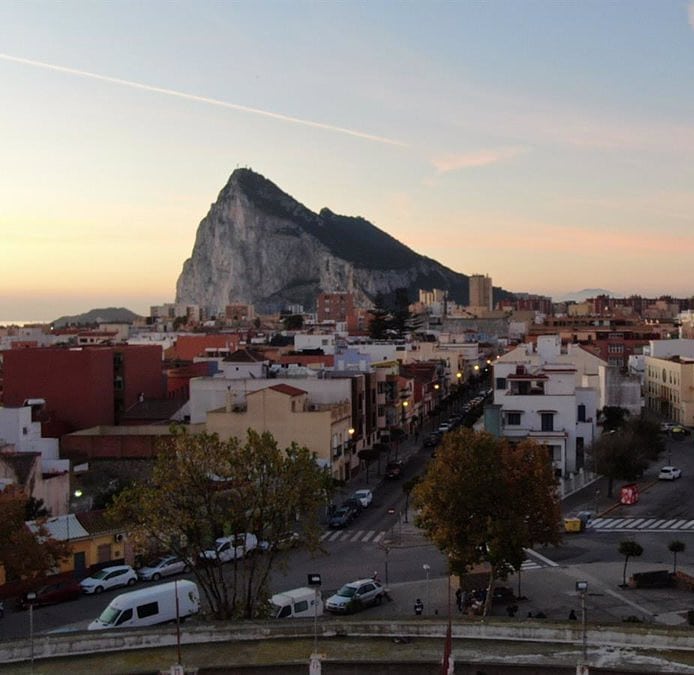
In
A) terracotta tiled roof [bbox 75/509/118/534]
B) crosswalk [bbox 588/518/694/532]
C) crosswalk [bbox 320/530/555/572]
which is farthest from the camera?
crosswalk [bbox 588/518/694/532]

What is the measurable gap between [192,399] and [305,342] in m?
49.6

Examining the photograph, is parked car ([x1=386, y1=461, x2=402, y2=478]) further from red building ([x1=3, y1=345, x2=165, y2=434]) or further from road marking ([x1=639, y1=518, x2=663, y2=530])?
red building ([x1=3, y1=345, x2=165, y2=434])

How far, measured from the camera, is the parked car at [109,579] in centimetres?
3031

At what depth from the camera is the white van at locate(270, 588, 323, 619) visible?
25.0m

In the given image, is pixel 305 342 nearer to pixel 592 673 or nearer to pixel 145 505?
pixel 145 505

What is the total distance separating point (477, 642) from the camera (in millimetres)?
17234

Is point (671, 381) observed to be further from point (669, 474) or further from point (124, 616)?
point (124, 616)

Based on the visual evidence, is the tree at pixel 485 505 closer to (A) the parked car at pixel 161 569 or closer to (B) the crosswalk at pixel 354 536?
(B) the crosswalk at pixel 354 536

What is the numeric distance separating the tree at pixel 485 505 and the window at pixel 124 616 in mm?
8705

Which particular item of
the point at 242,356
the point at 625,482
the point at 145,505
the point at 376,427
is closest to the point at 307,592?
the point at 145,505

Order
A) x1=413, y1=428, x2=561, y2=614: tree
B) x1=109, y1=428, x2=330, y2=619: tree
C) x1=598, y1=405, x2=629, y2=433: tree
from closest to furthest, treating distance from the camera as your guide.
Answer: x1=109, y1=428, x2=330, y2=619: tree, x1=413, y1=428, x2=561, y2=614: tree, x1=598, y1=405, x2=629, y2=433: tree

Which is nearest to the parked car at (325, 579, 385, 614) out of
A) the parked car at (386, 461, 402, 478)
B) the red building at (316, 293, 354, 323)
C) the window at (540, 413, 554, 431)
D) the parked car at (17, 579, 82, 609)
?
the parked car at (17, 579, 82, 609)

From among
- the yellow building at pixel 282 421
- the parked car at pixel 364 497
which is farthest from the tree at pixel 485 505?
the yellow building at pixel 282 421

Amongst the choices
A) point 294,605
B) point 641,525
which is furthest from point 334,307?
point 294,605
